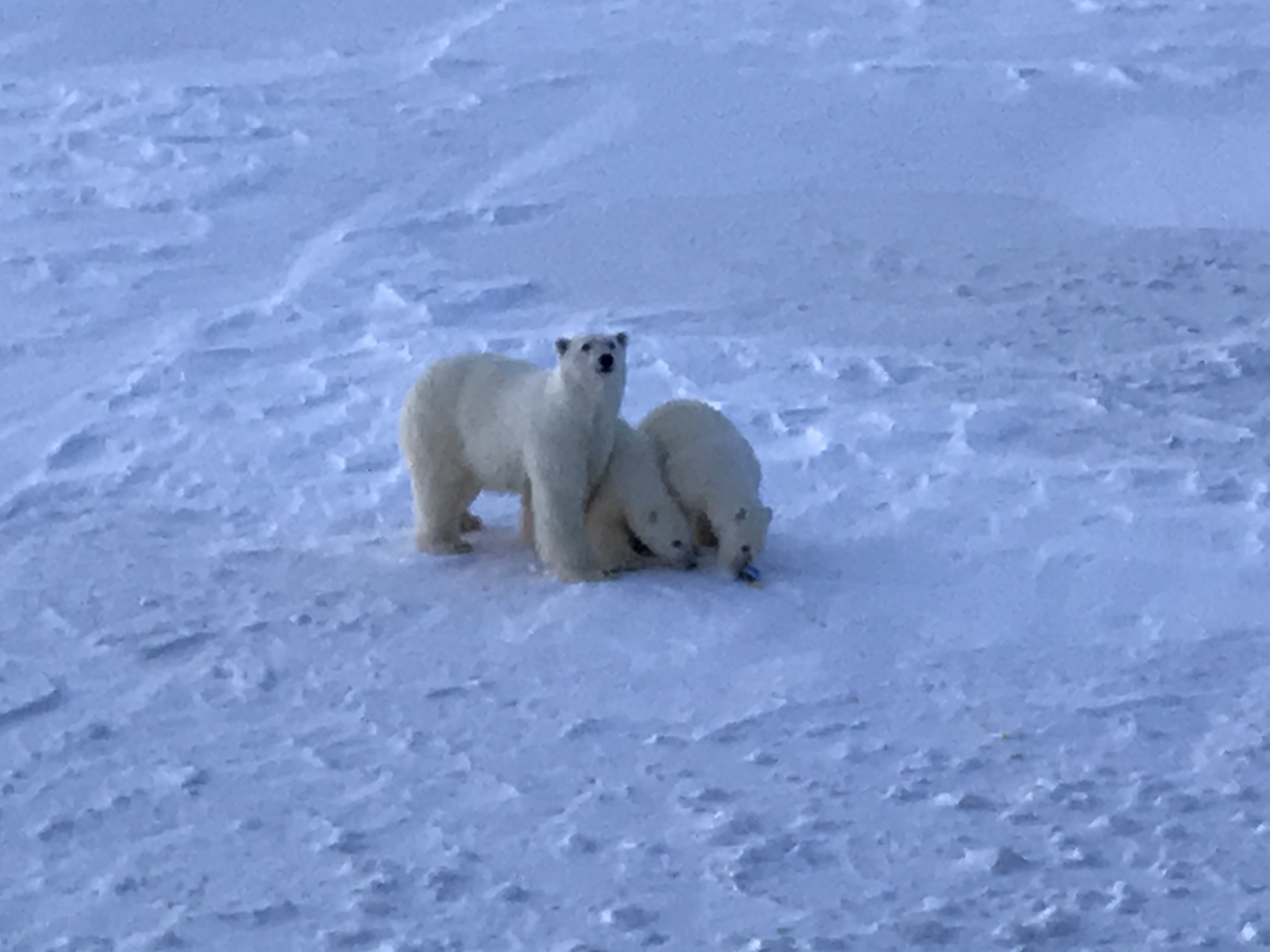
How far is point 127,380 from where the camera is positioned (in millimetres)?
6375

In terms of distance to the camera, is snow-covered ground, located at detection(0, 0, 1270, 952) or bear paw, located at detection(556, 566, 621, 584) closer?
snow-covered ground, located at detection(0, 0, 1270, 952)

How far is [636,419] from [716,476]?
1399 millimetres

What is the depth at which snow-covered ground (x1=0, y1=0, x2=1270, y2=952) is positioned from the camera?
3508 millimetres

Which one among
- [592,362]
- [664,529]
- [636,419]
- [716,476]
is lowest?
[636,419]

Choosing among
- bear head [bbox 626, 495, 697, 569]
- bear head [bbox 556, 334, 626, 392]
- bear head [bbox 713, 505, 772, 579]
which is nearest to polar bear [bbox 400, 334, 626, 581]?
bear head [bbox 556, 334, 626, 392]

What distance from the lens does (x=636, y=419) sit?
19.5 ft

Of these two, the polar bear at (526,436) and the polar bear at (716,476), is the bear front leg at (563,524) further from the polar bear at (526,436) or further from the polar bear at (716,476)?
the polar bear at (716,476)

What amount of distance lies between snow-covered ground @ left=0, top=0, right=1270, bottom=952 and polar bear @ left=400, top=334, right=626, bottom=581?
6.7 inches

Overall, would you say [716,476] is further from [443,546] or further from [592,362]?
[443,546]

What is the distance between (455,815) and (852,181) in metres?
A: 4.95

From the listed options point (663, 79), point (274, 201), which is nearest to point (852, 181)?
point (663, 79)

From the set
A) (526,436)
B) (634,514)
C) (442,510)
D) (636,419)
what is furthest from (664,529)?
(636,419)

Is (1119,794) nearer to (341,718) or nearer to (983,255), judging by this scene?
(341,718)

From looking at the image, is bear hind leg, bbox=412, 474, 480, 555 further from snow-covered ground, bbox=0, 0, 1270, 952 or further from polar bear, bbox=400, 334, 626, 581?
snow-covered ground, bbox=0, 0, 1270, 952
